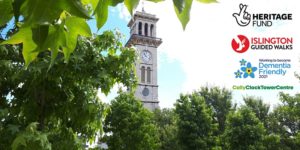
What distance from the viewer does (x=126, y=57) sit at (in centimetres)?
765

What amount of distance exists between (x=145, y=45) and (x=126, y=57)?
209 ft

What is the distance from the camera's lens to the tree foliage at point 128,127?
24.6 meters

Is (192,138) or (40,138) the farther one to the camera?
(192,138)

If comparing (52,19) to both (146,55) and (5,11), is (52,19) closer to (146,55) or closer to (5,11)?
(5,11)

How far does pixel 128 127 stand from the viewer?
25.5m

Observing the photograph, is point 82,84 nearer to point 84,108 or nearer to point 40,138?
point 84,108

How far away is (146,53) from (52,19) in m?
70.9

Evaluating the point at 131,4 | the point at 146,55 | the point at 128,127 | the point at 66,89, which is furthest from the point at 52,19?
the point at 146,55

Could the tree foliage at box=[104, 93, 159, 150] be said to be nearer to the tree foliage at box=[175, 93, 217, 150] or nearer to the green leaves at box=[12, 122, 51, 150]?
the tree foliage at box=[175, 93, 217, 150]

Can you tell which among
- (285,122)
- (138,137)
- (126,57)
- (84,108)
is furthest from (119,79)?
(285,122)

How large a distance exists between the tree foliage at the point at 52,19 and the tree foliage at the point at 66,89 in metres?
5.67

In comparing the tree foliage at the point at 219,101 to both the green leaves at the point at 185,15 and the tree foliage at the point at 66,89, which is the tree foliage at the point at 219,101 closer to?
the tree foliage at the point at 66,89

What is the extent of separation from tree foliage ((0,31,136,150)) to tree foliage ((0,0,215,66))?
5.67 m

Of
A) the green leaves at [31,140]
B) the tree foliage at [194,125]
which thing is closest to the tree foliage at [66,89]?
the green leaves at [31,140]
